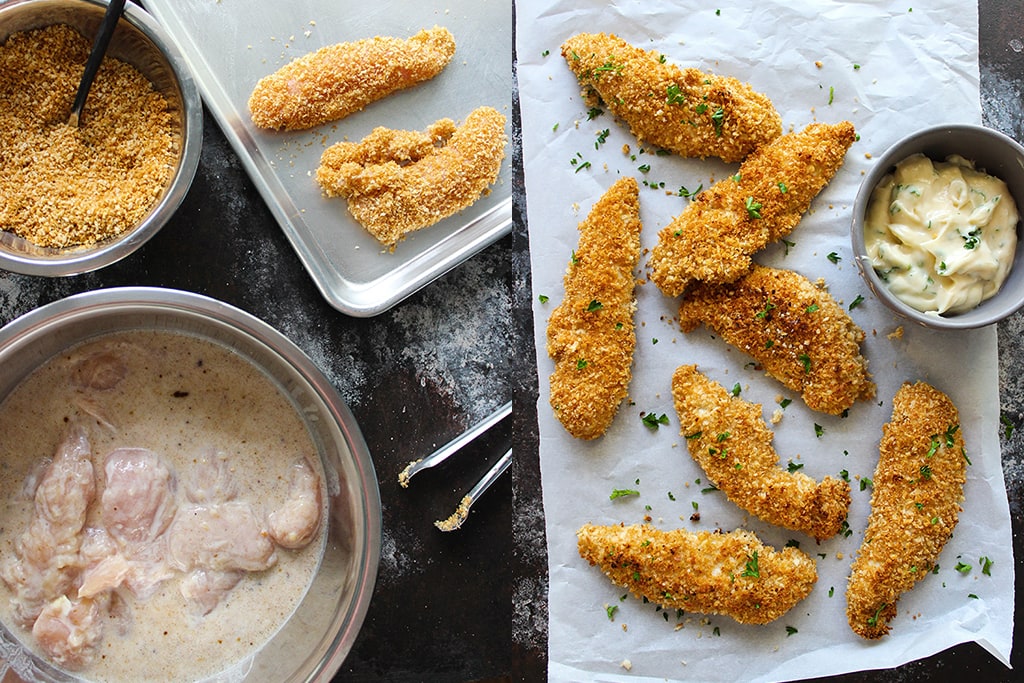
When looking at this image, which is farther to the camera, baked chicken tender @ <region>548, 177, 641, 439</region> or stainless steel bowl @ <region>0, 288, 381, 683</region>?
baked chicken tender @ <region>548, 177, 641, 439</region>

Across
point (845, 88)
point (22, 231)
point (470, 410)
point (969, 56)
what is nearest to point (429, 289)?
point (470, 410)

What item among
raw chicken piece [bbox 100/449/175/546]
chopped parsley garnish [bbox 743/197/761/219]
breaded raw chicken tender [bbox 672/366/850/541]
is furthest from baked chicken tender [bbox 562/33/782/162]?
raw chicken piece [bbox 100/449/175/546]

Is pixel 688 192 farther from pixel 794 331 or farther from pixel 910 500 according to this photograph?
pixel 910 500

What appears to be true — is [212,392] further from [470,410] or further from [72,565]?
[470,410]

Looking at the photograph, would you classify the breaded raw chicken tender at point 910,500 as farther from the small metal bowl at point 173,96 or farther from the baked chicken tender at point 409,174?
the small metal bowl at point 173,96

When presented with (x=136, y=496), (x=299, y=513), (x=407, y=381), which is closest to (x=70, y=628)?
(x=136, y=496)

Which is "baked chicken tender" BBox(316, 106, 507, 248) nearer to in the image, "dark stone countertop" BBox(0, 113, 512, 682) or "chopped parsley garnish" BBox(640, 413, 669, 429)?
"dark stone countertop" BBox(0, 113, 512, 682)
